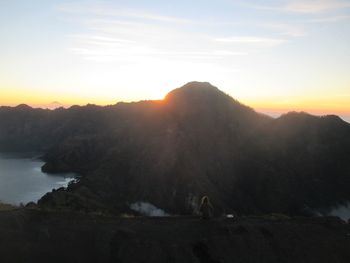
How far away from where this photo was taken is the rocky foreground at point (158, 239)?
29.7 metres

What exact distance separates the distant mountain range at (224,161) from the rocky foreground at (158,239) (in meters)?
101

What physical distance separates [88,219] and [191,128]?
146m

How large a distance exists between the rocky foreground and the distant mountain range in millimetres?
101009

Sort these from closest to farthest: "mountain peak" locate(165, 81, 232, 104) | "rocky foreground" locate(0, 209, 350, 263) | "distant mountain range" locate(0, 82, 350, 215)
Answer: "rocky foreground" locate(0, 209, 350, 263) → "distant mountain range" locate(0, 82, 350, 215) → "mountain peak" locate(165, 81, 232, 104)

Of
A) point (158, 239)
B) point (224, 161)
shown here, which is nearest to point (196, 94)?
point (224, 161)

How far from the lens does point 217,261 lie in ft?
104

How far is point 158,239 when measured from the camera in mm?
31781

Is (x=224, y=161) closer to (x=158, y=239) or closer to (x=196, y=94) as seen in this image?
(x=196, y=94)

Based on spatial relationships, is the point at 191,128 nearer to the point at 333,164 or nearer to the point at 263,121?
the point at 263,121

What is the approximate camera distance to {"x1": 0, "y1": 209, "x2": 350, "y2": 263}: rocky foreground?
29.7 m

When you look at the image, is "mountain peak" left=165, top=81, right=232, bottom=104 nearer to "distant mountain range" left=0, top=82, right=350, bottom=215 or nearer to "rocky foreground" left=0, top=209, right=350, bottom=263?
"distant mountain range" left=0, top=82, right=350, bottom=215

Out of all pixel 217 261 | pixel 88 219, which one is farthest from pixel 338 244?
pixel 88 219

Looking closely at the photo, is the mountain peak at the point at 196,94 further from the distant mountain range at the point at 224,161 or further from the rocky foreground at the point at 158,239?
the rocky foreground at the point at 158,239

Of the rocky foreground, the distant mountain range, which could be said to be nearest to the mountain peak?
the distant mountain range
